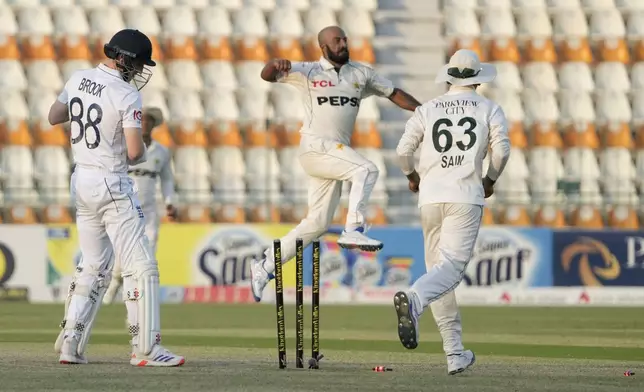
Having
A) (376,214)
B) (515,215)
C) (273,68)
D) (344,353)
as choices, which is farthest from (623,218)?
(273,68)

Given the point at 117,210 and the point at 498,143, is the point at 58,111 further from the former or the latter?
the point at 498,143

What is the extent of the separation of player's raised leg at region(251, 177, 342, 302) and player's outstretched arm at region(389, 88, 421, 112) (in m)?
0.75

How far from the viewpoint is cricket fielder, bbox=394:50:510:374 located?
796 centimetres

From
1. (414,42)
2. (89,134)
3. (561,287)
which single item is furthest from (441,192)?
(414,42)

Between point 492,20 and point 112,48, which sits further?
point 492,20

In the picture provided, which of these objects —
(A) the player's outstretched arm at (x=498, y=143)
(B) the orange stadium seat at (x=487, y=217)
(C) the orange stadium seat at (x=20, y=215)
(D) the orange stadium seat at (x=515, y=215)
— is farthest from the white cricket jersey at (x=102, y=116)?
(D) the orange stadium seat at (x=515, y=215)

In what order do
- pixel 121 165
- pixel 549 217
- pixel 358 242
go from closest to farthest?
pixel 121 165, pixel 358 242, pixel 549 217

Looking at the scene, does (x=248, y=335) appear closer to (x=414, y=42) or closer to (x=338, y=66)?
(x=338, y=66)

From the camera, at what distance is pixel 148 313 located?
784cm

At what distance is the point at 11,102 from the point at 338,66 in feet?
38.7

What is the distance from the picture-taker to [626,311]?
54.7ft

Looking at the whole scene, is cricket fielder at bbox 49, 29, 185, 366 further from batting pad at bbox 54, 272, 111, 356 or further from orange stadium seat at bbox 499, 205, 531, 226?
orange stadium seat at bbox 499, 205, 531, 226

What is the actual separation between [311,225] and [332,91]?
946mm

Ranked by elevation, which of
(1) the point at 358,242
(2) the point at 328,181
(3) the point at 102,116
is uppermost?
(3) the point at 102,116
